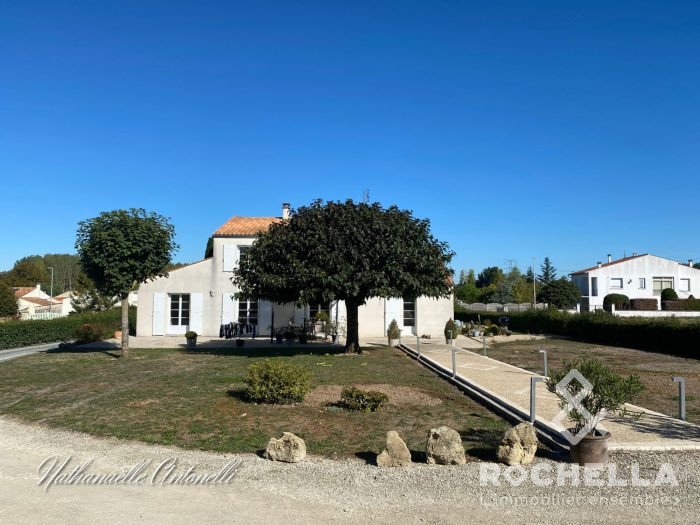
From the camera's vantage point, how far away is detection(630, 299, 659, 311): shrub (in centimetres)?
4489

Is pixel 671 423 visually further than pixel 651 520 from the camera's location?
Yes

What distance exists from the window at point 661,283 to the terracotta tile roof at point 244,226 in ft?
141

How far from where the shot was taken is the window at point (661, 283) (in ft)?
172

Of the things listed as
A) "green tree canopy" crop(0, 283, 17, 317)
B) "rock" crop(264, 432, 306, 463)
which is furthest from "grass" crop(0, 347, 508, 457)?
"green tree canopy" crop(0, 283, 17, 317)

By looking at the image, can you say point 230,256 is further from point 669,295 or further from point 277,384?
point 669,295

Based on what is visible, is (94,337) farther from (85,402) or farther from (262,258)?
(85,402)

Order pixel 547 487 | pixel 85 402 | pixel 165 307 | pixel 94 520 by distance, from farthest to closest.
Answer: pixel 165 307
pixel 85 402
pixel 547 487
pixel 94 520

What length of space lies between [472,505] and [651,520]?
171 centimetres

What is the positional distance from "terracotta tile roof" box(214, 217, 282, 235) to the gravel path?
70.7ft

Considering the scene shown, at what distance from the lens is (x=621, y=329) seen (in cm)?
2538

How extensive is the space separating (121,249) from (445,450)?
49.5 feet

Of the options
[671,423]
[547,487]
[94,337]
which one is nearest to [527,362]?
[671,423]

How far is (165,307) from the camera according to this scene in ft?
89.3

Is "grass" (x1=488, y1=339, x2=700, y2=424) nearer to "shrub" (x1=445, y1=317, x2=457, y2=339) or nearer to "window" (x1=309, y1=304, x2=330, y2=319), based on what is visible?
"shrub" (x1=445, y1=317, x2=457, y2=339)
